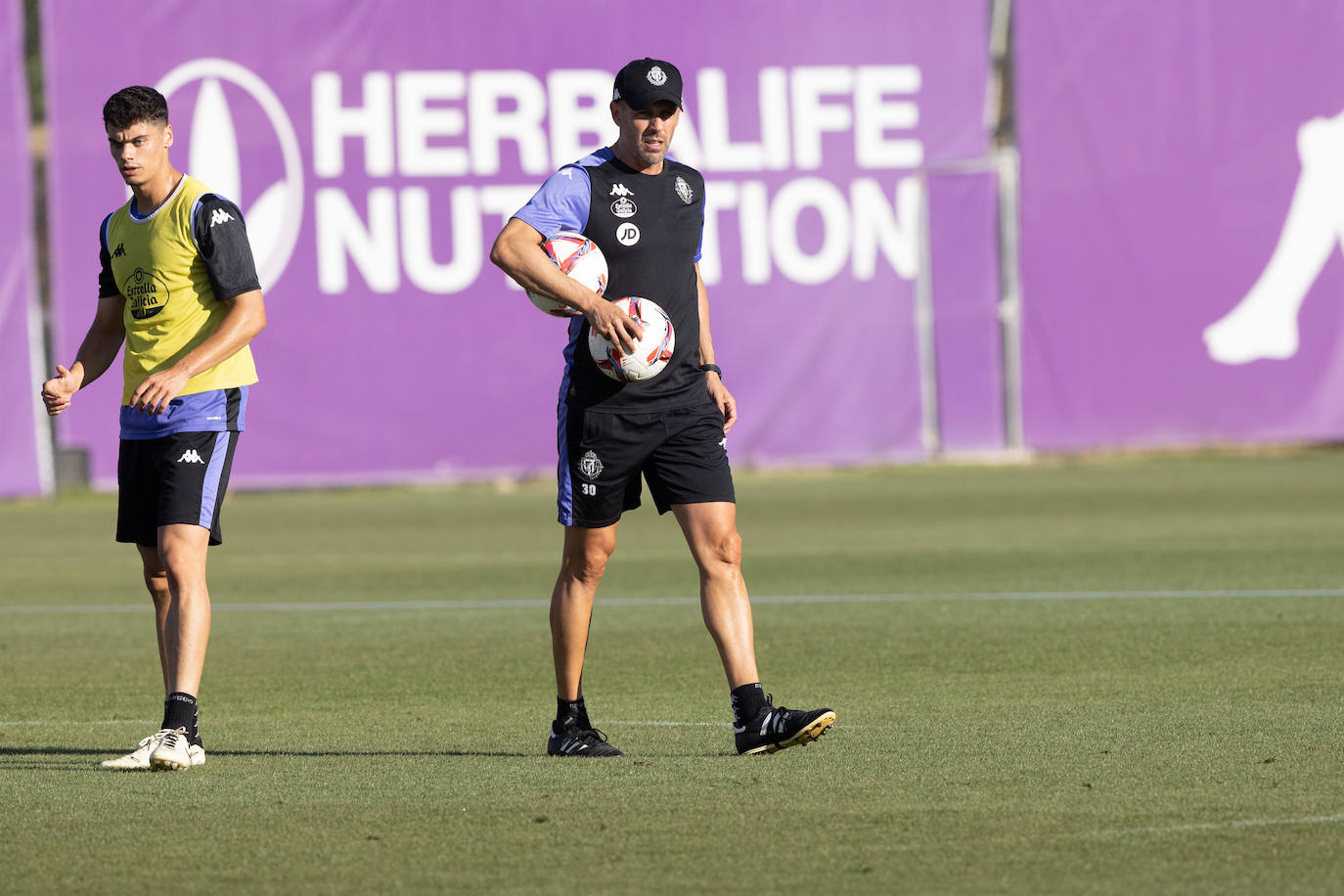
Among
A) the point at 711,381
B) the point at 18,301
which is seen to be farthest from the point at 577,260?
the point at 18,301

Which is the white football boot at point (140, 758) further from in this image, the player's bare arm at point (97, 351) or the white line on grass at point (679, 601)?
the white line on grass at point (679, 601)

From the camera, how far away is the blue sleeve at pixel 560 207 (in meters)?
7.05

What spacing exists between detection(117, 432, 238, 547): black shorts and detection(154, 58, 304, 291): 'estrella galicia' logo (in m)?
15.8

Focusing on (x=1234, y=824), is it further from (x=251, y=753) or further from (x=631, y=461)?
(x=251, y=753)

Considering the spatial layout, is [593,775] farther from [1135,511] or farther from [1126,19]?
[1126,19]

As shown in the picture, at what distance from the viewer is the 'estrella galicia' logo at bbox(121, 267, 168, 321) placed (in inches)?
285

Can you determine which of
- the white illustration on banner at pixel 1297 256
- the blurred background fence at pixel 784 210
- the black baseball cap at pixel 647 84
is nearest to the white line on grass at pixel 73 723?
the black baseball cap at pixel 647 84

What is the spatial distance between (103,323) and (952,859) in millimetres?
3854

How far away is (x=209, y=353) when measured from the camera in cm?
705

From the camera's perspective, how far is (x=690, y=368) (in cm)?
734

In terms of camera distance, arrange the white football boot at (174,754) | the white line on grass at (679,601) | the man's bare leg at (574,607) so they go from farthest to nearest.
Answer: the white line on grass at (679,601) < the man's bare leg at (574,607) < the white football boot at (174,754)

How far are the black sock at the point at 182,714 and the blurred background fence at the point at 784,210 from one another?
51.1 ft

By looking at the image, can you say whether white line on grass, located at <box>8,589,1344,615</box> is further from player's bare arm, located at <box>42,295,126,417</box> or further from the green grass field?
player's bare arm, located at <box>42,295,126,417</box>

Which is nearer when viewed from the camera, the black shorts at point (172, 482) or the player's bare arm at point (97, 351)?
the black shorts at point (172, 482)
